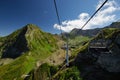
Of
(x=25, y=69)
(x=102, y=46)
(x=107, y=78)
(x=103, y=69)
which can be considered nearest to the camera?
(x=102, y=46)

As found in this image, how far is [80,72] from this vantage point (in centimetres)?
4709

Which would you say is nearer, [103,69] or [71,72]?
[103,69]

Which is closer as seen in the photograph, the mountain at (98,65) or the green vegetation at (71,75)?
the mountain at (98,65)

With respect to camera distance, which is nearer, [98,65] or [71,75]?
[98,65]

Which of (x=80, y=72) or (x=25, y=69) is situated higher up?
(x=80, y=72)

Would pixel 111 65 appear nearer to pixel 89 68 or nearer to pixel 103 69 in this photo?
pixel 103 69

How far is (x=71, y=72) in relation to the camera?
49.7 meters

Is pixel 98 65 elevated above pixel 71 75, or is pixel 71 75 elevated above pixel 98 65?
pixel 98 65

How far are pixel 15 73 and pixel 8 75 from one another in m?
10.5

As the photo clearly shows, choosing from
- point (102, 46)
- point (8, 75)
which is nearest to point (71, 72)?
point (102, 46)

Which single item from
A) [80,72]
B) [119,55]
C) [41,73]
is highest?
[119,55]

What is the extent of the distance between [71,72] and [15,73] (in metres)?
131

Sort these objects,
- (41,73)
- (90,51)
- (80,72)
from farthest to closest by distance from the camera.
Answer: (41,73)
(90,51)
(80,72)

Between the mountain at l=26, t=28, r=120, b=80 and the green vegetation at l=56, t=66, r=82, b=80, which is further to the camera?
the green vegetation at l=56, t=66, r=82, b=80
